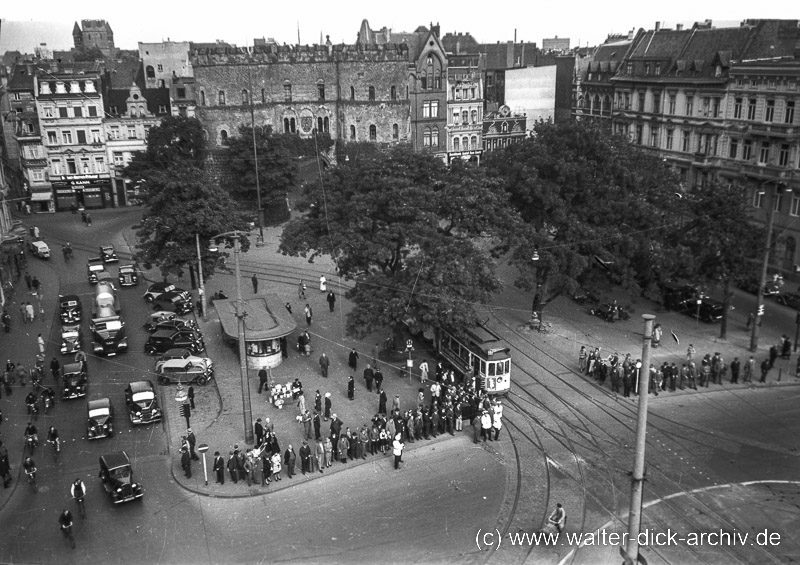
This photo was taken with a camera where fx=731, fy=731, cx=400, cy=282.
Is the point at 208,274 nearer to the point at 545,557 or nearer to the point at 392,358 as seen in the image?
the point at 392,358

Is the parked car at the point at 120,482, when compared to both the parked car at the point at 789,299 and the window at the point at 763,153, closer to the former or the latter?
the parked car at the point at 789,299

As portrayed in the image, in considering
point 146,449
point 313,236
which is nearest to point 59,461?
point 146,449

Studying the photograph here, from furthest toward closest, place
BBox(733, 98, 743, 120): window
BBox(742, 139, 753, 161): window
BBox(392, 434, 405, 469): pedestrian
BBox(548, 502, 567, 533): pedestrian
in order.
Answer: BBox(733, 98, 743, 120): window < BBox(742, 139, 753, 161): window < BBox(392, 434, 405, 469): pedestrian < BBox(548, 502, 567, 533): pedestrian

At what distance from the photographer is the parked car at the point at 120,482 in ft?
81.0

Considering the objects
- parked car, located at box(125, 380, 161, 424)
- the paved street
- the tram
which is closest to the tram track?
the paved street

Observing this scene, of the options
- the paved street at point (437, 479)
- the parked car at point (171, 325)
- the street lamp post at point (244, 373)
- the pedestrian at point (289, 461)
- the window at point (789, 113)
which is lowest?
the paved street at point (437, 479)

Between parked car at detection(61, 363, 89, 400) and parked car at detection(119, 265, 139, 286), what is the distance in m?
17.9

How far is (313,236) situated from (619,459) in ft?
60.9

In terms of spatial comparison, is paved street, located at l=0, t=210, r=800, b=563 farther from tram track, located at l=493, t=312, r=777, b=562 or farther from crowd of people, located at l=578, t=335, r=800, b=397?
crowd of people, located at l=578, t=335, r=800, b=397

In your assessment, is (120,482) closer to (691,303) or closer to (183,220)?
(183,220)

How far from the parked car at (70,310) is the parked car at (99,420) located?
14.7 m

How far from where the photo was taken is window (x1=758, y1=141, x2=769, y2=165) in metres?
51.6

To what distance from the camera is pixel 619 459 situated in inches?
1078

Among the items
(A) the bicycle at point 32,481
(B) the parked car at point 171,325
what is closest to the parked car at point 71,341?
(B) the parked car at point 171,325
